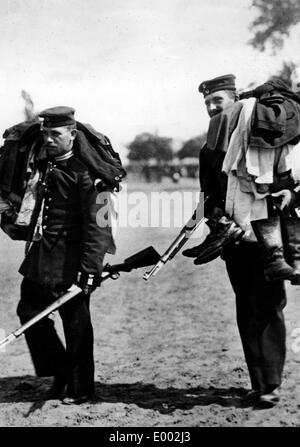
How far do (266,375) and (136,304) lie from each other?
3.35m

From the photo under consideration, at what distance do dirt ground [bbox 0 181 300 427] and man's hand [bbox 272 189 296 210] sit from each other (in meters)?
1.19

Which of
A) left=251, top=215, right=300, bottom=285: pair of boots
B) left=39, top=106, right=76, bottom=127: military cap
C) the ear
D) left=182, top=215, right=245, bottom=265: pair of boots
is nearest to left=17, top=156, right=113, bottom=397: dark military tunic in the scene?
the ear

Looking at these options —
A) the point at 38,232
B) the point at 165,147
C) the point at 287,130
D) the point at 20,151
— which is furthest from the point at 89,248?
the point at 165,147

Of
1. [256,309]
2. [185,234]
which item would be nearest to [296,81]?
[185,234]

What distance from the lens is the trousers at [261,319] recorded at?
171 inches

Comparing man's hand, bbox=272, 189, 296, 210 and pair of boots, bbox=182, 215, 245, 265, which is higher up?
man's hand, bbox=272, 189, 296, 210

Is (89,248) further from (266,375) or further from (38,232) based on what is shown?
(266,375)

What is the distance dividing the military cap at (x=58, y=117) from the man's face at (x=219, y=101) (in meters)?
0.87

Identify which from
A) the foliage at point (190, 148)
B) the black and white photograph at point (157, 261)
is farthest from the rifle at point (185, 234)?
the foliage at point (190, 148)

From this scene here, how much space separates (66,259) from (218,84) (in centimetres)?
145

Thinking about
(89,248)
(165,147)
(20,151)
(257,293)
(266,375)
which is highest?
(165,147)

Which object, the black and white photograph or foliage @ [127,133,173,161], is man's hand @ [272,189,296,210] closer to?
the black and white photograph

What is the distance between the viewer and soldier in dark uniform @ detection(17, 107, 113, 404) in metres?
4.54

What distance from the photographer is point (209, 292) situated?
303 inches
